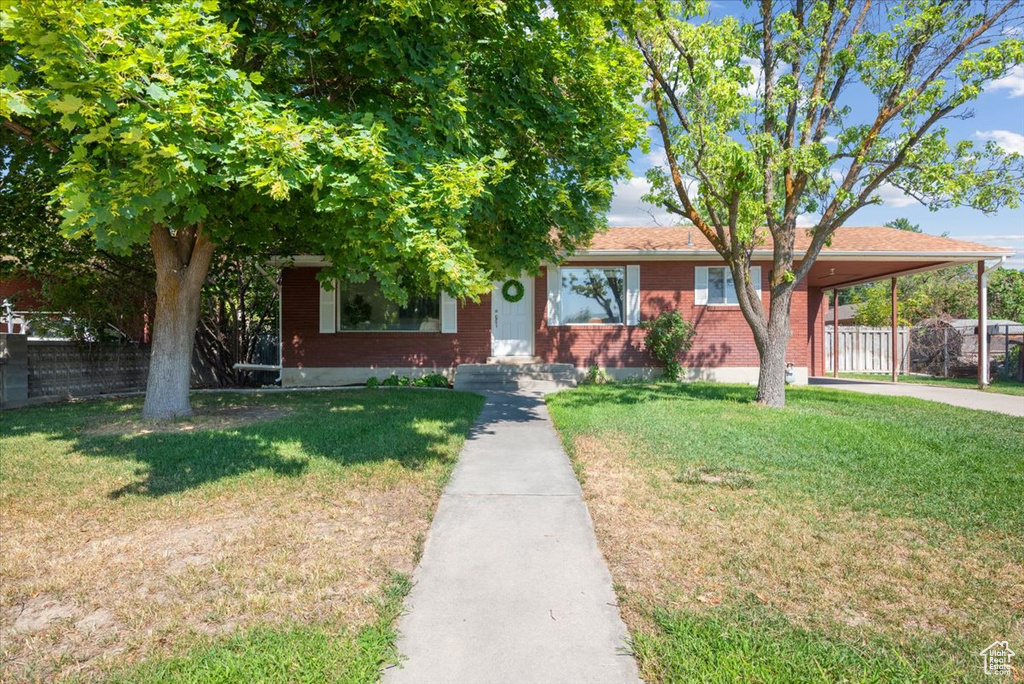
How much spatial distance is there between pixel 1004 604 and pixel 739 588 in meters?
1.27

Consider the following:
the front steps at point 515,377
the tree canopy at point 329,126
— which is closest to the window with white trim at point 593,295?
the front steps at point 515,377

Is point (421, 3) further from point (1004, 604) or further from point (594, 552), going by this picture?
point (1004, 604)

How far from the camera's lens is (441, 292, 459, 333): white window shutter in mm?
13234

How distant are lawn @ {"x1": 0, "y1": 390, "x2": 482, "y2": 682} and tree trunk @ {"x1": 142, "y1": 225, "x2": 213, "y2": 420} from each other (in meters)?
0.96

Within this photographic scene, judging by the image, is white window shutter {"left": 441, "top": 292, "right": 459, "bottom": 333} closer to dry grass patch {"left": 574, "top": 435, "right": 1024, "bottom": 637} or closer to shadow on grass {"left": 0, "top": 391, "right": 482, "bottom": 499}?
shadow on grass {"left": 0, "top": 391, "right": 482, "bottom": 499}

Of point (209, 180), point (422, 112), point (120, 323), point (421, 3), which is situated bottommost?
point (120, 323)

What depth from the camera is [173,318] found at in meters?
7.90

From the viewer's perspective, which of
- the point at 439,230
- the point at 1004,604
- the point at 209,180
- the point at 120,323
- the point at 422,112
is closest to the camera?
the point at 1004,604

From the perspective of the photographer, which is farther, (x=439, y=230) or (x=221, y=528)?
(x=439, y=230)

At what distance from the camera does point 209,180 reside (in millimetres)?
4230

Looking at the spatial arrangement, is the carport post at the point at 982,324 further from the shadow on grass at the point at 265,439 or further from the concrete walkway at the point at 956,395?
the shadow on grass at the point at 265,439

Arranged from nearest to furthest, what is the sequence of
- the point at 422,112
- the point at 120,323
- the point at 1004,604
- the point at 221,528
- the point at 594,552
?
the point at 1004,604 < the point at 594,552 < the point at 221,528 < the point at 422,112 < the point at 120,323

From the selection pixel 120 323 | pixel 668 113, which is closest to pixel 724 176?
pixel 668 113
